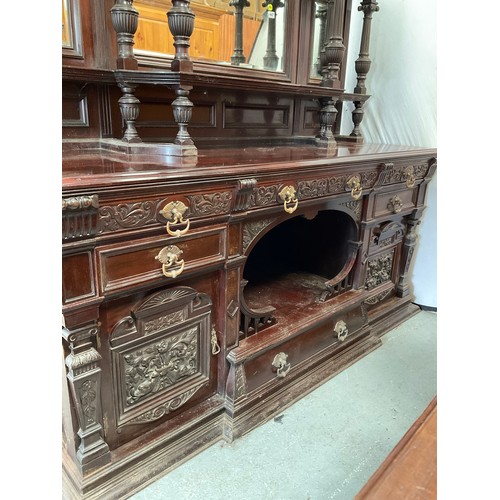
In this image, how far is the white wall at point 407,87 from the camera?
2.14 metres

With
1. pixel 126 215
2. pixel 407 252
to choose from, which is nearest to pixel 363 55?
pixel 407 252

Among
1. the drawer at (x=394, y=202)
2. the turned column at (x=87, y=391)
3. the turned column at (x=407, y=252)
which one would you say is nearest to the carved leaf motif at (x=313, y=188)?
the drawer at (x=394, y=202)

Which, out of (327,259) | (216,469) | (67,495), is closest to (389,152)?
(327,259)

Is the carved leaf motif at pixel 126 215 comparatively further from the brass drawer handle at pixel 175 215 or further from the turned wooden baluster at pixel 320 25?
the turned wooden baluster at pixel 320 25

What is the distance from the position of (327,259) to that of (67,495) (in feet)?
4.49

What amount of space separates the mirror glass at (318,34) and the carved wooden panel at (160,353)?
1.32 meters

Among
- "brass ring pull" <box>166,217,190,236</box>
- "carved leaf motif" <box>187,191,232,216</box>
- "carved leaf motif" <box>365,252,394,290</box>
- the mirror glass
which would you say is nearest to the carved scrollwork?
"carved leaf motif" <box>187,191,232,216</box>

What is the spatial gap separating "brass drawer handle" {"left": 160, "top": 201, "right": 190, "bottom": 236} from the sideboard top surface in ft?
0.21

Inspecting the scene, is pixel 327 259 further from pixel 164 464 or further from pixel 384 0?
pixel 384 0

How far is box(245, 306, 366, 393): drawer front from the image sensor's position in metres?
1.47

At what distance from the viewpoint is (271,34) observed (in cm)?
174

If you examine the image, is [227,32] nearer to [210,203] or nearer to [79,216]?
[210,203]

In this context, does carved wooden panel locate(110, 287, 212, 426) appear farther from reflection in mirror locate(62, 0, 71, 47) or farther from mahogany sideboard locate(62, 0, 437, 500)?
reflection in mirror locate(62, 0, 71, 47)

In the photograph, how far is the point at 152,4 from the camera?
1420mm
